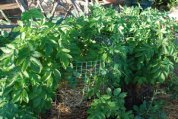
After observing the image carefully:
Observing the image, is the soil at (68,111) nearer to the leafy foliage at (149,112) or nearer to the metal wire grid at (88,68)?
the metal wire grid at (88,68)

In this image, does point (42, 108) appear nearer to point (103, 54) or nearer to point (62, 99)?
point (62, 99)

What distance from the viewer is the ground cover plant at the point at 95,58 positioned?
8.64 ft

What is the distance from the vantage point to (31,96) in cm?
278

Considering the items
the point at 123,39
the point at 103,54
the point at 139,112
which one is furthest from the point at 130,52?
the point at 139,112

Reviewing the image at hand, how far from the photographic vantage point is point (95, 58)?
10.1ft

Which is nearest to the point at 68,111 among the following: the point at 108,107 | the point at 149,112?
the point at 108,107

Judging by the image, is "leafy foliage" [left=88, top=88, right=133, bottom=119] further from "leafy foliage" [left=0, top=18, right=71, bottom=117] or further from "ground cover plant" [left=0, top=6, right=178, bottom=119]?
"leafy foliage" [left=0, top=18, right=71, bottom=117]

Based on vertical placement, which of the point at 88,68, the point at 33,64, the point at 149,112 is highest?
the point at 33,64

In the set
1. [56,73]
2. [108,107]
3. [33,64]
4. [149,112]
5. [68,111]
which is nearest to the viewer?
[33,64]

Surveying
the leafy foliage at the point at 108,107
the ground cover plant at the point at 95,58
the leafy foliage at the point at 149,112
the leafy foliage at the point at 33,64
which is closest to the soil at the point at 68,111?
the ground cover plant at the point at 95,58

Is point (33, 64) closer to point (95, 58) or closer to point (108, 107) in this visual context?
point (95, 58)

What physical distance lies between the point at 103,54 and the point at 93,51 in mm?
108

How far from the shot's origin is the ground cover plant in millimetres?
2635

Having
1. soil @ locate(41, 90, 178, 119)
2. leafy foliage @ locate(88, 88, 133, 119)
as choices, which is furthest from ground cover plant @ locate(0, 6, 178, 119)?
soil @ locate(41, 90, 178, 119)
